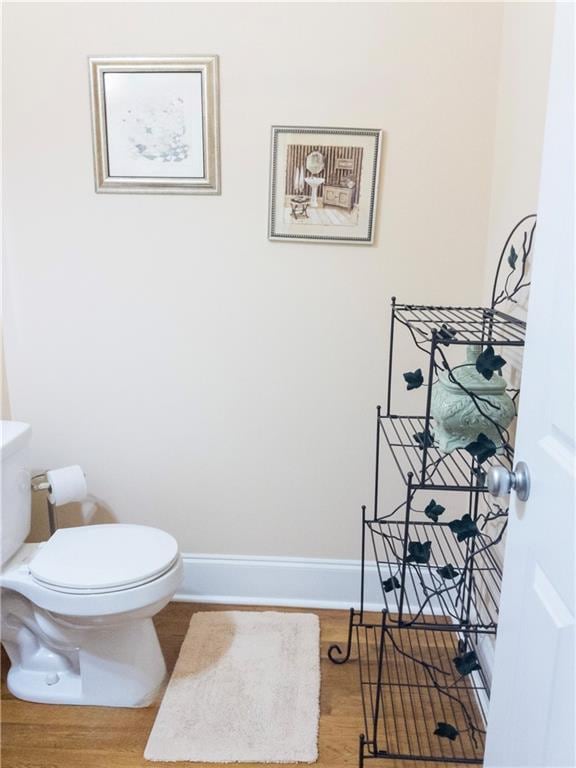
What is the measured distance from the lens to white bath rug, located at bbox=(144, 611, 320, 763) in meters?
1.72

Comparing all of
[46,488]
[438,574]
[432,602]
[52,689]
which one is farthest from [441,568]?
[46,488]

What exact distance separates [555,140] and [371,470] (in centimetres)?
146

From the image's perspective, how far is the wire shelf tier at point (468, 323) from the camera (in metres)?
1.67

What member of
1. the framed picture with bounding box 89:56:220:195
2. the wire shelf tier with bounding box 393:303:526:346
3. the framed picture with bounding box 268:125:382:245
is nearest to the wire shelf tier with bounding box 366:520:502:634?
the wire shelf tier with bounding box 393:303:526:346

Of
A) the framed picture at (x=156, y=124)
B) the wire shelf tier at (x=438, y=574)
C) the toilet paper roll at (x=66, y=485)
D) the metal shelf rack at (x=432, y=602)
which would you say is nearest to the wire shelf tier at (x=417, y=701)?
the metal shelf rack at (x=432, y=602)

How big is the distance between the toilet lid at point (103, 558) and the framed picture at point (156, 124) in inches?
45.6

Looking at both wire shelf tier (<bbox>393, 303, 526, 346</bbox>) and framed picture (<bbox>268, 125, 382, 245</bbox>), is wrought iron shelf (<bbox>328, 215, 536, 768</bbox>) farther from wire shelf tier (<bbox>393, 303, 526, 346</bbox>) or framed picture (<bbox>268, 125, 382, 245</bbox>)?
framed picture (<bbox>268, 125, 382, 245</bbox>)

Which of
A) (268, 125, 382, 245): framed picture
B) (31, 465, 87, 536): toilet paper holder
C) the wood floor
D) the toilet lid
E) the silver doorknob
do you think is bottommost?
the wood floor

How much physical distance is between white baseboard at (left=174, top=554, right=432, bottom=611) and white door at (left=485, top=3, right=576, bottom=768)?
1.19 metres

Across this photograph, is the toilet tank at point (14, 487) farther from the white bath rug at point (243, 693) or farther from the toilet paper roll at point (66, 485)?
the white bath rug at point (243, 693)

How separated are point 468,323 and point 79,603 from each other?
1.36 m

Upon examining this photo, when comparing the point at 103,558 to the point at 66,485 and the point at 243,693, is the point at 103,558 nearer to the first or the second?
the point at 66,485

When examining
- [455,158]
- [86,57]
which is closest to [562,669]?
[455,158]

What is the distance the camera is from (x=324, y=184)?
2.08 m
